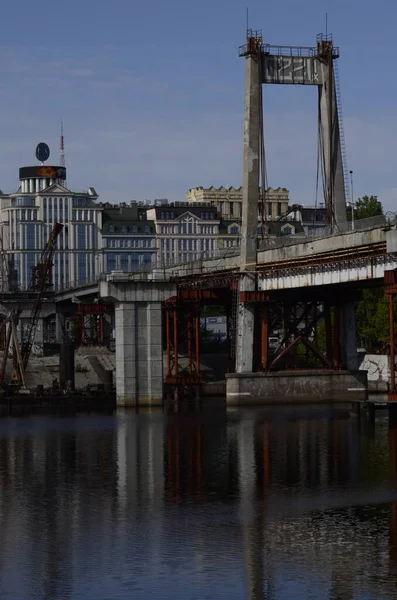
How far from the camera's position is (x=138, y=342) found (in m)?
120

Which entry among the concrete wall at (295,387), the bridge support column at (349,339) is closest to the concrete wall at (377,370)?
the bridge support column at (349,339)

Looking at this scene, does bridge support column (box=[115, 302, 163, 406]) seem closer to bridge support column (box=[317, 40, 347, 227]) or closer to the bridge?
the bridge

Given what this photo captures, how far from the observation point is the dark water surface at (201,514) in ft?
161

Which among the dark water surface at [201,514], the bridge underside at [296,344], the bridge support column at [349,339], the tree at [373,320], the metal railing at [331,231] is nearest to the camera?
the dark water surface at [201,514]

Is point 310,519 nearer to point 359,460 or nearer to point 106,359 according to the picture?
point 359,460

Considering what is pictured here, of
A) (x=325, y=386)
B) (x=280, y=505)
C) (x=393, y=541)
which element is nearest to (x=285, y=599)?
(x=393, y=541)

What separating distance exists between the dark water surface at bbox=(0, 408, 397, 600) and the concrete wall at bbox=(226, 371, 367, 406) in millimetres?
19629

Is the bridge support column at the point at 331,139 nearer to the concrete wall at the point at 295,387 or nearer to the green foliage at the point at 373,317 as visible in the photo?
the concrete wall at the point at 295,387

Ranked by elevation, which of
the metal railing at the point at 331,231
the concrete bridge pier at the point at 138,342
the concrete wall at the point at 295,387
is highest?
the metal railing at the point at 331,231

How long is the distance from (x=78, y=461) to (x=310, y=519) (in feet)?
84.5

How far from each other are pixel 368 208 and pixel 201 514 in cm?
12872

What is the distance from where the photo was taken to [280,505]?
64438 mm

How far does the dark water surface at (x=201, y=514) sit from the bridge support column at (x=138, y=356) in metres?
18.9

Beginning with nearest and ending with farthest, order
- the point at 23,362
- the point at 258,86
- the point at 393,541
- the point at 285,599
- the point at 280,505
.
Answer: the point at 285,599
the point at 393,541
the point at 280,505
the point at 258,86
the point at 23,362
